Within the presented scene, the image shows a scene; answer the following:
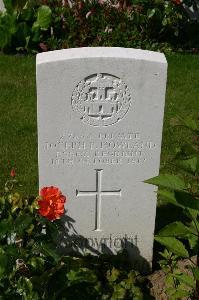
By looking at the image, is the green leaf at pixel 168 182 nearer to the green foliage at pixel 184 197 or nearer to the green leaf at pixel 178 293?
the green foliage at pixel 184 197

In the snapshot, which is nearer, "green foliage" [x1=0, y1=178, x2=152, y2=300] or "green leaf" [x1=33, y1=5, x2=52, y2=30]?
"green foliage" [x1=0, y1=178, x2=152, y2=300]

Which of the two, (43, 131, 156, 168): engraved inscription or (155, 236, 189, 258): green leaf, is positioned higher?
(43, 131, 156, 168): engraved inscription

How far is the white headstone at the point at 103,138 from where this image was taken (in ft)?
11.6

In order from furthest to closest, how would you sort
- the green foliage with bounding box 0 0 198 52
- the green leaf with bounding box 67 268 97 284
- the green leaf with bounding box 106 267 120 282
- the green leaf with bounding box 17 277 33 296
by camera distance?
the green foliage with bounding box 0 0 198 52, the green leaf with bounding box 106 267 120 282, the green leaf with bounding box 67 268 97 284, the green leaf with bounding box 17 277 33 296

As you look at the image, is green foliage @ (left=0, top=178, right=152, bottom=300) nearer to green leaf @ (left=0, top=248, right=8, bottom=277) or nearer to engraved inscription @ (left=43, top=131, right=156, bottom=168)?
green leaf @ (left=0, top=248, right=8, bottom=277)

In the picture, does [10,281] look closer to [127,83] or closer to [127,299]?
[127,299]

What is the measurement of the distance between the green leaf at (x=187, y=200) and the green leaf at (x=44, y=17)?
5597 millimetres

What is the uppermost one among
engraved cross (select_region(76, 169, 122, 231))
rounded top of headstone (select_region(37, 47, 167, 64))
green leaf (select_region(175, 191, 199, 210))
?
rounded top of headstone (select_region(37, 47, 167, 64))

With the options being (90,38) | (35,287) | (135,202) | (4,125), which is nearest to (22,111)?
(4,125)

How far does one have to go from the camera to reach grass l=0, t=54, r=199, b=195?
5469 mm

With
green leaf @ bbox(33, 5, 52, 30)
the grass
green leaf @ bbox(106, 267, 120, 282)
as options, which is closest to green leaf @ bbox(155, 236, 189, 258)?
green leaf @ bbox(106, 267, 120, 282)

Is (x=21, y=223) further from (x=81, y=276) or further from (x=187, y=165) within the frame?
(x=187, y=165)

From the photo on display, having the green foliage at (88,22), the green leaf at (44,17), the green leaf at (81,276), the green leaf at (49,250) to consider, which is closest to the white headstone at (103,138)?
the green leaf at (81,276)

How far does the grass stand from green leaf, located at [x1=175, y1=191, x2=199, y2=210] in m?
2.51
